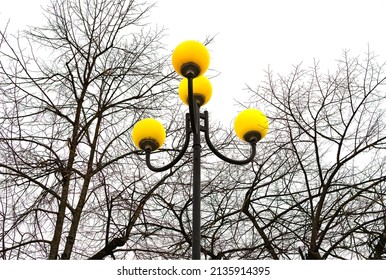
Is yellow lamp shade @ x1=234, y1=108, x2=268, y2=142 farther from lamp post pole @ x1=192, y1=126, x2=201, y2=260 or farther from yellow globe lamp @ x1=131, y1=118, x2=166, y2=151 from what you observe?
yellow globe lamp @ x1=131, y1=118, x2=166, y2=151

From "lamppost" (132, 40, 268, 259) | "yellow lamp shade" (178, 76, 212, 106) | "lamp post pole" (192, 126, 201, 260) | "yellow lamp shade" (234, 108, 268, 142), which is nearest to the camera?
"lamp post pole" (192, 126, 201, 260)

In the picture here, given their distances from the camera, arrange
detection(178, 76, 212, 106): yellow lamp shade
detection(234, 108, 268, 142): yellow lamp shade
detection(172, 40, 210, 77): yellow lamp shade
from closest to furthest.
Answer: detection(172, 40, 210, 77): yellow lamp shade
detection(234, 108, 268, 142): yellow lamp shade
detection(178, 76, 212, 106): yellow lamp shade

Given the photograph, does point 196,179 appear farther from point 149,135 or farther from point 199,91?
point 199,91

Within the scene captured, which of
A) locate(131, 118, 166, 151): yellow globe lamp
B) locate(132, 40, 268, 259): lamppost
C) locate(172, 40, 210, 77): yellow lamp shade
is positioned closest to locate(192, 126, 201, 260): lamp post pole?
locate(132, 40, 268, 259): lamppost

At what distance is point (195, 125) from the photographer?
12.9 feet

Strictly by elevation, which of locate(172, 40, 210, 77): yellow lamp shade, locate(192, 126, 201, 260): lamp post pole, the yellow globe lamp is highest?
A: locate(172, 40, 210, 77): yellow lamp shade

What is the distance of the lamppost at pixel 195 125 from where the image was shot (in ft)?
12.6

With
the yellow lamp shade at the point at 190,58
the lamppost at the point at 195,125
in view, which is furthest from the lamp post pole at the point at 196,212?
the yellow lamp shade at the point at 190,58

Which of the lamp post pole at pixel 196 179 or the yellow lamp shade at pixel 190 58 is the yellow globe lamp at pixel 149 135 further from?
the yellow lamp shade at pixel 190 58

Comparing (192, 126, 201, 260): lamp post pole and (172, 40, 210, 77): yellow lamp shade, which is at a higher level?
(172, 40, 210, 77): yellow lamp shade

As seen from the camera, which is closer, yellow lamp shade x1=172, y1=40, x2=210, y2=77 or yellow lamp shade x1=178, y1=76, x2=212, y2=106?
yellow lamp shade x1=172, y1=40, x2=210, y2=77

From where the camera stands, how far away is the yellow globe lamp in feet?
14.4

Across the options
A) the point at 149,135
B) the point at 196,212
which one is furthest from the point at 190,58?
the point at 196,212
